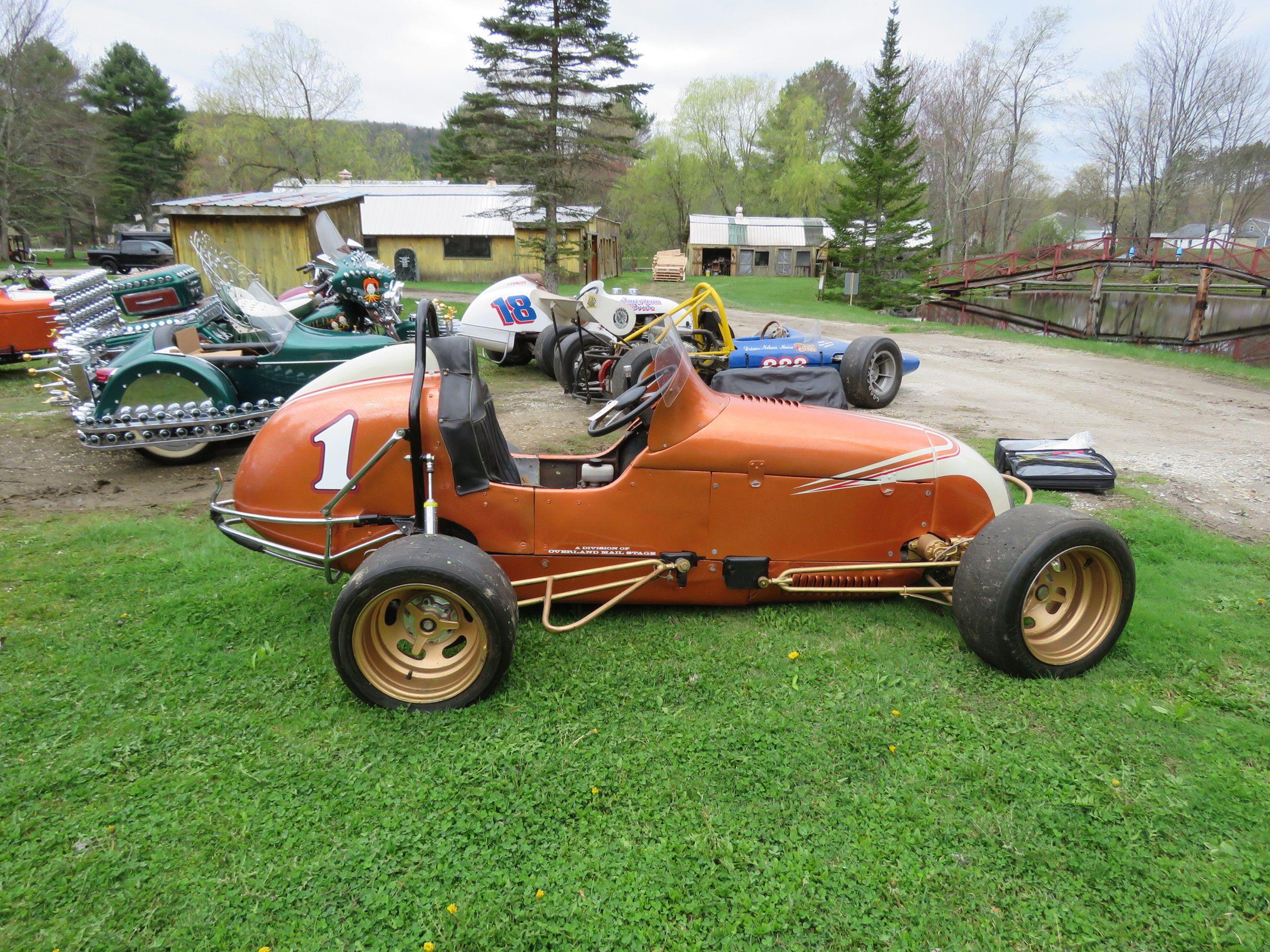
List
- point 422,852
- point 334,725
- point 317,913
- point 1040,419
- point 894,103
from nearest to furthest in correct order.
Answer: point 317,913 < point 422,852 < point 334,725 < point 1040,419 < point 894,103

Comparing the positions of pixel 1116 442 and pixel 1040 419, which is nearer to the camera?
pixel 1116 442

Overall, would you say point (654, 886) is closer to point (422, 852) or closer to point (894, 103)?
point (422, 852)

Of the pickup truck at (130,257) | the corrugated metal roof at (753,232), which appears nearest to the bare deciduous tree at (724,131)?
the corrugated metal roof at (753,232)

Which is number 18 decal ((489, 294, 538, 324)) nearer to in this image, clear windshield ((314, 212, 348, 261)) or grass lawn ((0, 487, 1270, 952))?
clear windshield ((314, 212, 348, 261))

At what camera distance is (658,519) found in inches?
149

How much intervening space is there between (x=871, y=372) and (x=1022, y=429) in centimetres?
196

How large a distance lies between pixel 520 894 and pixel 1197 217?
2810 inches

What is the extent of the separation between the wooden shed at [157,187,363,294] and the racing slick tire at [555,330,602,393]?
28.9 ft

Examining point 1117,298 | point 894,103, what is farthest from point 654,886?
point 1117,298

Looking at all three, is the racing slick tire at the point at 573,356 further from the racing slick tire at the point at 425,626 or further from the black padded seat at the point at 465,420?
the racing slick tire at the point at 425,626

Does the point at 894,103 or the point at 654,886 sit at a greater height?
the point at 894,103

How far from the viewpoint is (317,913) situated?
7.30ft

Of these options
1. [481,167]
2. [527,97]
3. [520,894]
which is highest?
[527,97]

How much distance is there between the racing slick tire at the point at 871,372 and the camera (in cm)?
948
